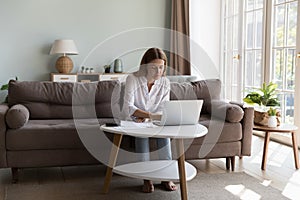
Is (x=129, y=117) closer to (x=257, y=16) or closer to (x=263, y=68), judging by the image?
(x=263, y=68)

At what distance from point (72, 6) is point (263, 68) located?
3.05 meters

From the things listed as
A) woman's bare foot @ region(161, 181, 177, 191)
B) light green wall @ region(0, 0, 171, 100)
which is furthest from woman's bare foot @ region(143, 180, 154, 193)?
light green wall @ region(0, 0, 171, 100)

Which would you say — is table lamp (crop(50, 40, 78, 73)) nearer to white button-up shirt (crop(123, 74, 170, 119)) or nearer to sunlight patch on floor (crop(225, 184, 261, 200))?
white button-up shirt (crop(123, 74, 170, 119))

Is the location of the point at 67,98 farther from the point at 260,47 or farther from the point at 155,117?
the point at 260,47

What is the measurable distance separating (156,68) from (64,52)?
3.05 m

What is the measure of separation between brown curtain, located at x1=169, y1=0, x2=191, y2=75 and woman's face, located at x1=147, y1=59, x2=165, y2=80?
314cm

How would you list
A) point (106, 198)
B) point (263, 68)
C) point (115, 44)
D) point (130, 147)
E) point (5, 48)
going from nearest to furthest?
point (106, 198)
point (130, 147)
point (263, 68)
point (5, 48)
point (115, 44)

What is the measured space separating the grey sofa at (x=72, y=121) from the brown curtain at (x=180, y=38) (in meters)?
2.17

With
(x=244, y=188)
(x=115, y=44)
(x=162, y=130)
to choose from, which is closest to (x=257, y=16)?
(x=115, y=44)

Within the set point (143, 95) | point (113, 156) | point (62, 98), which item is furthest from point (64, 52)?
point (113, 156)

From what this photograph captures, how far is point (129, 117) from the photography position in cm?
299

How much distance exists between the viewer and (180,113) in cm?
259

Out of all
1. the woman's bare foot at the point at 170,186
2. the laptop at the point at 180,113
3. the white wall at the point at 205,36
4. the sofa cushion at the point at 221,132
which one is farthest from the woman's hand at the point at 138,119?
the white wall at the point at 205,36

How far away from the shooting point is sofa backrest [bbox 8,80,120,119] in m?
3.65
